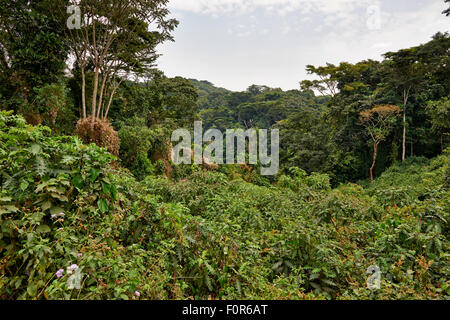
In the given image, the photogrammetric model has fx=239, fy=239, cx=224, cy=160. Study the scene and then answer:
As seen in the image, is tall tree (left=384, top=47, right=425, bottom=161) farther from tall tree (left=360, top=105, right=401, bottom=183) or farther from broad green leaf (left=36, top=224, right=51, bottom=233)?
broad green leaf (left=36, top=224, right=51, bottom=233)

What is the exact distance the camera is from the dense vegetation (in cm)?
147

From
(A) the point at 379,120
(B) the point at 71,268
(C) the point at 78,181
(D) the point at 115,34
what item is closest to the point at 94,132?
(D) the point at 115,34

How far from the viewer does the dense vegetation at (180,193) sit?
1468 mm

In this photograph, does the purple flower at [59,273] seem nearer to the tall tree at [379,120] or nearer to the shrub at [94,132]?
the shrub at [94,132]

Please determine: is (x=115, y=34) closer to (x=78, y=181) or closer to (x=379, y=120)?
(x=78, y=181)

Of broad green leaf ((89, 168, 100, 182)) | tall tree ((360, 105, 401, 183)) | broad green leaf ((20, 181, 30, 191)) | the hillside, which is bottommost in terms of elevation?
the hillside

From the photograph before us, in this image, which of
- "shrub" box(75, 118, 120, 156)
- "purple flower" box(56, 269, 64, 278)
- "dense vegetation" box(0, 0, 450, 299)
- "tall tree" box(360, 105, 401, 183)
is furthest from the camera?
"tall tree" box(360, 105, 401, 183)

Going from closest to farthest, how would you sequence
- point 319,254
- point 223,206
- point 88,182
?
point 88,182 < point 319,254 < point 223,206

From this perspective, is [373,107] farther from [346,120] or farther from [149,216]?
[149,216]

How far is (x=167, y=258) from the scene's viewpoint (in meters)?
1.91

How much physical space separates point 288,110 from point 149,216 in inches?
1000

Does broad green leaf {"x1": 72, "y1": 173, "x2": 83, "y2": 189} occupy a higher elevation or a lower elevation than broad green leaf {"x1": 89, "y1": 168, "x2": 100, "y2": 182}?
lower

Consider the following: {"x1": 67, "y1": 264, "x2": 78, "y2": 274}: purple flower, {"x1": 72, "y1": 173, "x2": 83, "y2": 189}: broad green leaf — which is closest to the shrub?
{"x1": 72, "y1": 173, "x2": 83, "y2": 189}: broad green leaf

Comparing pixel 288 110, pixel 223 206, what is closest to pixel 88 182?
pixel 223 206
